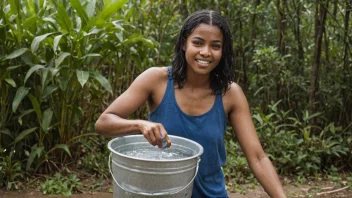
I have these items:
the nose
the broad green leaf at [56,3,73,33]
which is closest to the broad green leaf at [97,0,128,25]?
the broad green leaf at [56,3,73,33]

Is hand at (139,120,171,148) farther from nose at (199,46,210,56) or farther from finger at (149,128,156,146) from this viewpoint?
nose at (199,46,210,56)

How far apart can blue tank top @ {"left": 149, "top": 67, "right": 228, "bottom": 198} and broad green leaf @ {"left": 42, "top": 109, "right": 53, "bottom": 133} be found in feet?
6.32

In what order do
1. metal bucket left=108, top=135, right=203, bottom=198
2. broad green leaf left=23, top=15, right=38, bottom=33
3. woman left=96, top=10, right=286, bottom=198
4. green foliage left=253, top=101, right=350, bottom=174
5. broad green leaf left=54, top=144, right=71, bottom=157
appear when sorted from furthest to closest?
green foliage left=253, top=101, right=350, bottom=174, broad green leaf left=54, top=144, right=71, bottom=157, broad green leaf left=23, top=15, right=38, bottom=33, woman left=96, top=10, right=286, bottom=198, metal bucket left=108, top=135, right=203, bottom=198

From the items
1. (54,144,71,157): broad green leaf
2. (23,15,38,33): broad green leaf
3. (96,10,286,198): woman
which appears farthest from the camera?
(54,144,71,157): broad green leaf

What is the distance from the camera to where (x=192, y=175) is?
1.69 metres

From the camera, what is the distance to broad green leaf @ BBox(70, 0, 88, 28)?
12.1 ft

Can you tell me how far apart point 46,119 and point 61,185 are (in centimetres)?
50

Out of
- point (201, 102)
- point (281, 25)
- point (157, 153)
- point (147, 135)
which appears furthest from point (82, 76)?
point (281, 25)

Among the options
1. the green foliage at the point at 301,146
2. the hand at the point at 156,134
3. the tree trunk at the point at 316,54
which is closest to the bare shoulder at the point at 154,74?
the hand at the point at 156,134

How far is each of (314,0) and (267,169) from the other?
3.02 metres

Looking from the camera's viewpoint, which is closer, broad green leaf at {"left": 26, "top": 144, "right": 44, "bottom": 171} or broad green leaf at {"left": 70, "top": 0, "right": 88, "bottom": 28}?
broad green leaf at {"left": 70, "top": 0, "right": 88, "bottom": 28}

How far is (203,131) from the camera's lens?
196 cm

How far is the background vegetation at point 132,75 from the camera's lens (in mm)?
3807

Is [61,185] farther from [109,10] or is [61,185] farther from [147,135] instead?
[147,135]
